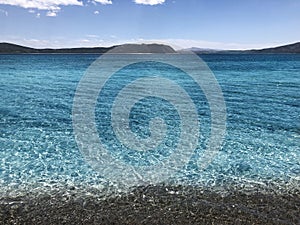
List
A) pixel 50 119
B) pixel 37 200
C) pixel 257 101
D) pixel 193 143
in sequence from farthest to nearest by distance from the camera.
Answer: pixel 257 101 → pixel 50 119 → pixel 193 143 → pixel 37 200

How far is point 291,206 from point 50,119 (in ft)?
57.0

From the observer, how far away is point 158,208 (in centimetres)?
1019

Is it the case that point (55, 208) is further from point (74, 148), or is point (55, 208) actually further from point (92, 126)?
point (92, 126)

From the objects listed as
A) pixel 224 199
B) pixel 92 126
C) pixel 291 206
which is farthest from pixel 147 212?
pixel 92 126

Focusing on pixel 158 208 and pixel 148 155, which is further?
pixel 148 155

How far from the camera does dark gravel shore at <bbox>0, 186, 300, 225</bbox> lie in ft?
31.0

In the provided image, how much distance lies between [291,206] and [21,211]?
8849 millimetres

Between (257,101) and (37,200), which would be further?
(257,101)

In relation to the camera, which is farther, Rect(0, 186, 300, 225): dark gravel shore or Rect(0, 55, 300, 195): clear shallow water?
Rect(0, 55, 300, 195): clear shallow water

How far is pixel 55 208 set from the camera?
10203mm

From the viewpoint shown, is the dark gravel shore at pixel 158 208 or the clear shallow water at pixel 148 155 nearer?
the dark gravel shore at pixel 158 208

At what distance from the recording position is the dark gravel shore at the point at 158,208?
9461mm

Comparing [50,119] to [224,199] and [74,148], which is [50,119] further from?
[224,199]

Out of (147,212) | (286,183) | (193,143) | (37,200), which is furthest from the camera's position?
(193,143)
